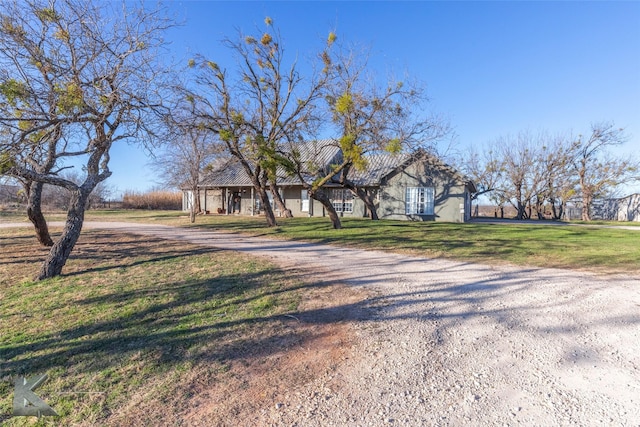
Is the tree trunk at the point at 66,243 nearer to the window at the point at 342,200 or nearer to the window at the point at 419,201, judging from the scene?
the window at the point at 342,200

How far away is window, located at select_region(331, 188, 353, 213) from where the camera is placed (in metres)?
24.5

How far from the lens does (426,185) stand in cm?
2222

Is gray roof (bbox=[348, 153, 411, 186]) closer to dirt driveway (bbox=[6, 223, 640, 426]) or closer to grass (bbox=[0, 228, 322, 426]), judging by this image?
grass (bbox=[0, 228, 322, 426])

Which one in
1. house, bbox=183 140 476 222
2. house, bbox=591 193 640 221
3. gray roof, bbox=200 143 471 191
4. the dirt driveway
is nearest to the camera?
the dirt driveway

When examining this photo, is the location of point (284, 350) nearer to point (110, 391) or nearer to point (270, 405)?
point (270, 405)

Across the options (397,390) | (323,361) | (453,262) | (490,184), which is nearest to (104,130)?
(323,361)

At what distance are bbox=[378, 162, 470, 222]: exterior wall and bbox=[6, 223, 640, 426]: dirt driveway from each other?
52.2 feet

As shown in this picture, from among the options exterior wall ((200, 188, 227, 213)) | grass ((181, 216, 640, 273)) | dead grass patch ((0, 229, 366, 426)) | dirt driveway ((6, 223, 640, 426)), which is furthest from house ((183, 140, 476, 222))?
dirt driveway ((6, 223, 640, 426))

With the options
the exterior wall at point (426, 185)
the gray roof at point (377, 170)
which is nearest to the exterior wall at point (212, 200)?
the gray roof at point (377, 170)

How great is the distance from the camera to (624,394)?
8.76ft

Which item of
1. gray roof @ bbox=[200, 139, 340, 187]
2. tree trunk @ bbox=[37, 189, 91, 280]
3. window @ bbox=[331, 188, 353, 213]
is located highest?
gray roof @ bbox=[200, 139, 340, 187]

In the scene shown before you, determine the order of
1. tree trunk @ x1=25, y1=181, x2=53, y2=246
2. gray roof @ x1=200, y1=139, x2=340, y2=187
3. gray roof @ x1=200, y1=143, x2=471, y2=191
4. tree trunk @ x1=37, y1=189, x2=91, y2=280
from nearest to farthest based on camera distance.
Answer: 1. tree trunk @ x1=37, y1=189, x2=91, y2=280
2. tree trunk @ x1=25, y1=181, x2=53, y2=246
3. gray roof @ x1=200, y1=139, x2=340, y2=187
4. gray roof @ x1=200, y1=143, x2=471, y2=191

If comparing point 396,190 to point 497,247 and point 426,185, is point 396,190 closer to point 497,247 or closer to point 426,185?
point 426,185

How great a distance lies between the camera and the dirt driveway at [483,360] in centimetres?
250
